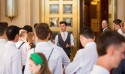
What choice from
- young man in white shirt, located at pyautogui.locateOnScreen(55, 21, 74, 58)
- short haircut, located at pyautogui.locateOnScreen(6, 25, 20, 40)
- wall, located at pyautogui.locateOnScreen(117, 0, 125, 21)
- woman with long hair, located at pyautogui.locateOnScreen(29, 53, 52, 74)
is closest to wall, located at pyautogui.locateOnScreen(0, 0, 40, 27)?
young man in white shirt, located at pyautogui.locateOnScreen(55, 21, 74, 58)

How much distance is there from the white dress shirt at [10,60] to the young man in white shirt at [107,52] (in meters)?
2.68

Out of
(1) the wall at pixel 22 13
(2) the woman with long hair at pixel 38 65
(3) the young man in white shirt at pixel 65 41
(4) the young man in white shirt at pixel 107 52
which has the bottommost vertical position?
(3) the young man in white shirt at pixel 65 41

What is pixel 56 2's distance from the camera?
12.8 m

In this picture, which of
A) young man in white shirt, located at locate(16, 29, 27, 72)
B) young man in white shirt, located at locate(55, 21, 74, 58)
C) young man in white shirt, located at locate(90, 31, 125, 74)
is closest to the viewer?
young man in white shirt, located at locate(90, 31, 125, 74)

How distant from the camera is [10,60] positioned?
191 inches

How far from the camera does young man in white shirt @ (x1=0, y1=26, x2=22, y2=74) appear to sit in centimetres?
486

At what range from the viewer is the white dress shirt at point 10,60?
4.86 meters

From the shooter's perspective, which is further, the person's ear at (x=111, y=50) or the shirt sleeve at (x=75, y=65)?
the shirt sleeve at (x=75, y=65)

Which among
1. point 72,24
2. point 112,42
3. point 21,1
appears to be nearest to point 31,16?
point 21,1

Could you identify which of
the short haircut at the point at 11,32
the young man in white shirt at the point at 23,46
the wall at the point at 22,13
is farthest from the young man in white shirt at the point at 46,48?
the wall at the point at 22,13

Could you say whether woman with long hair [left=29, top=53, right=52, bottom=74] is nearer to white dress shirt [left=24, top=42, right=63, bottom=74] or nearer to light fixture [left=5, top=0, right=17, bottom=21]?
white dress shirt [left=24, top=42, right=63, bottom=74]

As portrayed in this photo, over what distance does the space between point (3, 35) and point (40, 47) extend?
102 cm

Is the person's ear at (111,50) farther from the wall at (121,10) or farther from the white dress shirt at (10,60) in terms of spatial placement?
the wall at (121,10)

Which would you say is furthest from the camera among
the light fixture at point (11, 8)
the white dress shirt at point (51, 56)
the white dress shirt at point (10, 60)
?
the light fixture at point (11, 8)
